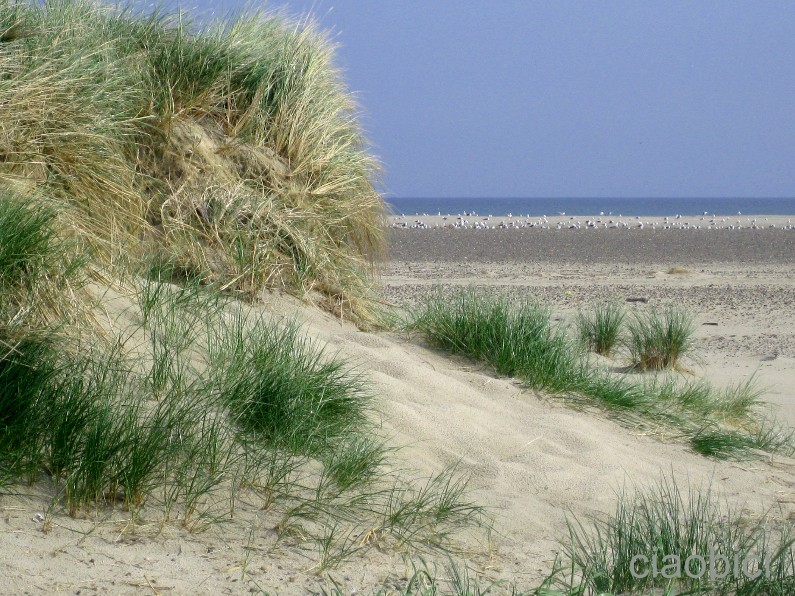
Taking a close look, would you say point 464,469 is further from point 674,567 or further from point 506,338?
point 506,338

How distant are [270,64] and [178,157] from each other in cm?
97

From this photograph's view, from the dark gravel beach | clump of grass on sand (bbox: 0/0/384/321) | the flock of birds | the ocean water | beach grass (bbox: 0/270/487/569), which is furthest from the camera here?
the ocean water

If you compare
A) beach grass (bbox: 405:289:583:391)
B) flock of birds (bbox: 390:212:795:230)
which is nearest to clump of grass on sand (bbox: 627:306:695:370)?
beach grass (bbox: 405:289:583:391)

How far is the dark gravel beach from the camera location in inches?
766

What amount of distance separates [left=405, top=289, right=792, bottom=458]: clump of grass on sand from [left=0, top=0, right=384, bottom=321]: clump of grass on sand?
661 millimetres

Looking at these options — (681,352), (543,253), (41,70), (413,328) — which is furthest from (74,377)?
(543,253)

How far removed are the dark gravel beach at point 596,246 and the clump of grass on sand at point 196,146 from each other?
10.0m

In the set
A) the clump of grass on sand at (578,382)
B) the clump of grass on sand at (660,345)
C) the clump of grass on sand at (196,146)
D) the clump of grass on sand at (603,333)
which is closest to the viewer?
the clump of grass on sand at (196,146)

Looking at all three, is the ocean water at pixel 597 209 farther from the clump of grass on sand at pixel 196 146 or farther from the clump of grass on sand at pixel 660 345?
the clump of grass on sand at pixel 196 146

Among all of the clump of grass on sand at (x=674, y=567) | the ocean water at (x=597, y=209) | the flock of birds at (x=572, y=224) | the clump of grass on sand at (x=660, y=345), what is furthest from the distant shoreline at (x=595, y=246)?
the ocean water at (x=597, y=209)

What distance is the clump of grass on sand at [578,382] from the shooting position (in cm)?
470

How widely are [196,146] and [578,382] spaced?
2.63 metres

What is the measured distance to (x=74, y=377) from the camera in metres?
3.08

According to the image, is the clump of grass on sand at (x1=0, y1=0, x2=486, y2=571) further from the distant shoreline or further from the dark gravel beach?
the distant shoreline
